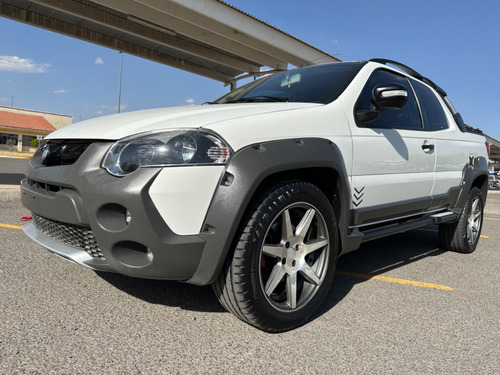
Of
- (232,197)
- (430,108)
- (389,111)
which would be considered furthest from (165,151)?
(430,108)

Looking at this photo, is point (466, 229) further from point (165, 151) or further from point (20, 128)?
point (20, 128)

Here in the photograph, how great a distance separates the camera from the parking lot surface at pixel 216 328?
1.92m

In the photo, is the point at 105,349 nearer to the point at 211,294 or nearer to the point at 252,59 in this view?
the point at 211,294

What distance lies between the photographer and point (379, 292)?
10.1 feet

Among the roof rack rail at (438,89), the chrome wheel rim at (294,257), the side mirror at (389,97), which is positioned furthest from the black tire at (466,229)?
the chrome wheel rim at (294,257)

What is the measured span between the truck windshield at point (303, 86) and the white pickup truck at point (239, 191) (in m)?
0.02

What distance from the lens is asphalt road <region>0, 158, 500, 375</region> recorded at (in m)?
1.92

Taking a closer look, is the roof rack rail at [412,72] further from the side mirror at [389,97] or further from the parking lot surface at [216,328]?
the parking lot surface at [216,328]

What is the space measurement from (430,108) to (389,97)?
1498 mm

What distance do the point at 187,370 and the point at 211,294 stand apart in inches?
39.1

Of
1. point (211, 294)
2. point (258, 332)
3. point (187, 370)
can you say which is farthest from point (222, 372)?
point (211, 294)

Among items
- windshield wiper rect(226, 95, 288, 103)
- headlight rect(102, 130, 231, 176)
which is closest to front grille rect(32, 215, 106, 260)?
headlight rect(102, 130, 231, 176)

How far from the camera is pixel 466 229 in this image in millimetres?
4484

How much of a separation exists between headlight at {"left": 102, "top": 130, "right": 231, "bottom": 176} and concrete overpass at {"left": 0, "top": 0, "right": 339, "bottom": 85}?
11204 millimetres
